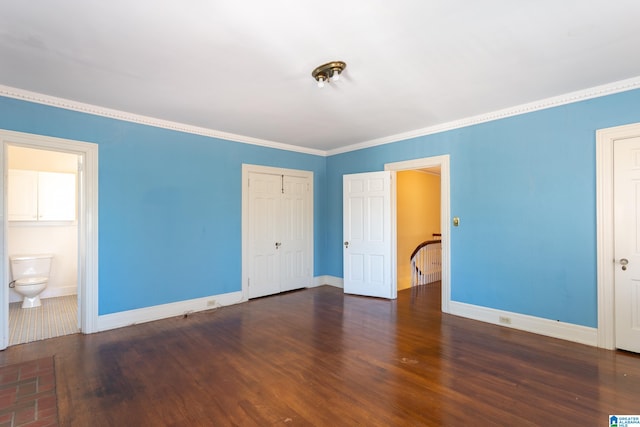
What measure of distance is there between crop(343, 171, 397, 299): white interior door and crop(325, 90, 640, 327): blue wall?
1015mm

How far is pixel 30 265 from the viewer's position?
16.3 ft

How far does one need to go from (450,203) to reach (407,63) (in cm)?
240

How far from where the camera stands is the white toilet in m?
4.65

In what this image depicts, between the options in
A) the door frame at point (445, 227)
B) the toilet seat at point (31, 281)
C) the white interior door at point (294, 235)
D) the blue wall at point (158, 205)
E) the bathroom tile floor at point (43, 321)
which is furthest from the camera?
the white interior door at point (294, 235)

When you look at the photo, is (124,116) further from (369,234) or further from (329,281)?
(329,281)

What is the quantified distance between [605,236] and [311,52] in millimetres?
3443

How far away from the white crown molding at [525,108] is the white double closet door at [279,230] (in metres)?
1.69

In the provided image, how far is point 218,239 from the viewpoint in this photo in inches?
193

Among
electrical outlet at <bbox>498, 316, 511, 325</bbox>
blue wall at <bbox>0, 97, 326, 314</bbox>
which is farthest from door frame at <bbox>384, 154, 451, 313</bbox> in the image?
blue wall at <bbox>0, 97, 326, 314</bbox>

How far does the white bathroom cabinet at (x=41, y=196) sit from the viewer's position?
5043 millimetres

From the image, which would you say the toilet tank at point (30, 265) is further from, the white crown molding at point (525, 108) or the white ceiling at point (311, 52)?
the white crown molding at point (525, 108)

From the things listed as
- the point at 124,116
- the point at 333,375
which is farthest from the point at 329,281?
the point at 124,116

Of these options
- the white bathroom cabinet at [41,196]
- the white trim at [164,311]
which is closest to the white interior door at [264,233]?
the white trim at [164,311]

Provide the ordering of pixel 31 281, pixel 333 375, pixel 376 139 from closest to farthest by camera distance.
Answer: pixel 333 375 → pixel 31 281 → pixel 376 139
